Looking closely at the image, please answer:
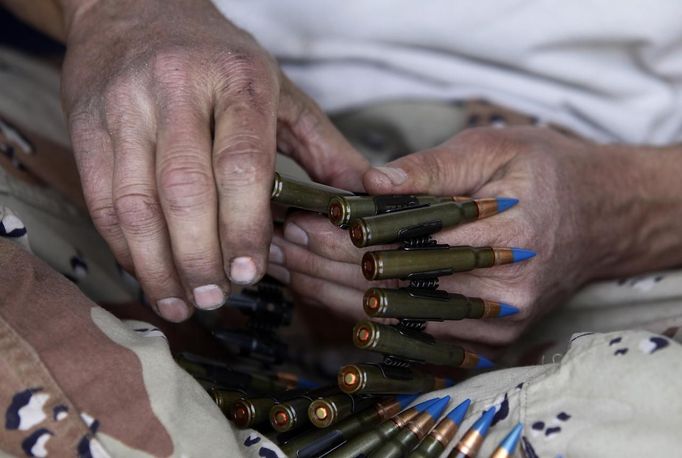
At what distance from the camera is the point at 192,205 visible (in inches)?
39.6

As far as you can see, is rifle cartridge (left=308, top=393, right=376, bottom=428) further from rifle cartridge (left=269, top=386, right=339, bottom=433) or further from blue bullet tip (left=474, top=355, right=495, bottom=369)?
blue bullet tip (left=474, top=355, right=495, bottom=369)

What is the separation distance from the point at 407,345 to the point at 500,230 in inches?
10.4

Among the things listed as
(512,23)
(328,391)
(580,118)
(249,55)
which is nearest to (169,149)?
(249,55)

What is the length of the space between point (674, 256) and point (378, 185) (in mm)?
763

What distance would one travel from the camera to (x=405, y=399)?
113cm

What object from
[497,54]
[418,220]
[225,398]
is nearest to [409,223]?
[418,220]

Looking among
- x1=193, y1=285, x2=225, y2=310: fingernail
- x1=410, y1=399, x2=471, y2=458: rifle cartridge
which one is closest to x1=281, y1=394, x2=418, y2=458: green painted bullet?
x1=410, y1=399, x2=471, y2=458: rifle cartridge

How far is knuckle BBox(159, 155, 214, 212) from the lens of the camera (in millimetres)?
1001

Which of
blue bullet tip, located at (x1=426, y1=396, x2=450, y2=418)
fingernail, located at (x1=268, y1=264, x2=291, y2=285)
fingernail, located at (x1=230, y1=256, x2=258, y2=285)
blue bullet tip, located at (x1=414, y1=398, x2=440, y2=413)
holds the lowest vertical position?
fingernail, located at (x1=268, y1=264, x2=291, y2=285)

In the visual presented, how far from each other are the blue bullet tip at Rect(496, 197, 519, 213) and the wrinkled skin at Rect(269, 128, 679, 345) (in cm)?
1

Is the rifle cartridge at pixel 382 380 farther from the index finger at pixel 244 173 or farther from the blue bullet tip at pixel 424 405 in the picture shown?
the index finger at pixel 244 173

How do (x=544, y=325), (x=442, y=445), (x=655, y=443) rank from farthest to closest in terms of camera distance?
(x=544, y=325), (x=442, y=445), (x=655, y=443)

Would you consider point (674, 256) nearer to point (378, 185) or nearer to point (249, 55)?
point (378, 185)

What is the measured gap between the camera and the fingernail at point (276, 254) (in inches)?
49.6
